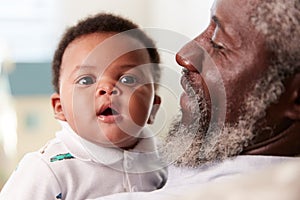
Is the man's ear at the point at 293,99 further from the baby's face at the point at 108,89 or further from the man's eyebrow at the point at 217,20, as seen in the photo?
the baby's face at the point at 108,89

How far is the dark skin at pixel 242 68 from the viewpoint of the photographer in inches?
31.2

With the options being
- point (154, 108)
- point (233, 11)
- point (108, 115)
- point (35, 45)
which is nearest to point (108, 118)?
point (108, 115)

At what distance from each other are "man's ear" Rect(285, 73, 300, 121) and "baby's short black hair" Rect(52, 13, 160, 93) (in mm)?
255

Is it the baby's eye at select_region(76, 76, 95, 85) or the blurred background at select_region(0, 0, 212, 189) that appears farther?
the blurred background at select_region(0, 0, 212, 189)

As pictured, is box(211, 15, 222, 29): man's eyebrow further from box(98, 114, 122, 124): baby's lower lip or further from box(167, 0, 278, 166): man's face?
box(98, 114, 122, 124): baby's lower lip

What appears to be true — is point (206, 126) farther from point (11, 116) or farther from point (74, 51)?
point (11, 116)

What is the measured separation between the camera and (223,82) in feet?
2.69

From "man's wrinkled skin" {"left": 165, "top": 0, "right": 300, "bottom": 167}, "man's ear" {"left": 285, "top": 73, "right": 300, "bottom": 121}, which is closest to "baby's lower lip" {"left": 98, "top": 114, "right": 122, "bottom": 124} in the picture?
"man's wrinkled skin" {"left": 165, "top": 0, "right": 300, "bottom": 167}

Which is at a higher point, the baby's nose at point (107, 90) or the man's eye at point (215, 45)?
the man's eye at point (215, 45)

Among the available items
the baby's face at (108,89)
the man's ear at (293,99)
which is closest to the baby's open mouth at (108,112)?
the baby's face at (108,89)

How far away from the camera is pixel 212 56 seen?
0.84 meters

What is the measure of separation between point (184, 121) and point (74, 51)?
22 cm

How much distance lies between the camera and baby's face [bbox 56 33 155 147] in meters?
0.91

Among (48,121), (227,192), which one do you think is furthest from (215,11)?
(48,121)
